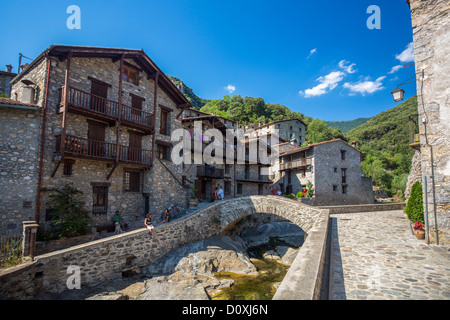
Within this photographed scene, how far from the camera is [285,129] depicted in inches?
2101

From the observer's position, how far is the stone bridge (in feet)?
16.1

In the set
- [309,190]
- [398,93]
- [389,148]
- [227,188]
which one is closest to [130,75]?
[227,188]

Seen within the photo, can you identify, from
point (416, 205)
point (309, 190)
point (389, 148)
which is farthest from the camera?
point (389, 148)

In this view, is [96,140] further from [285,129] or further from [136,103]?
[285,129]

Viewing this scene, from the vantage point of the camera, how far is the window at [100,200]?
13680mm

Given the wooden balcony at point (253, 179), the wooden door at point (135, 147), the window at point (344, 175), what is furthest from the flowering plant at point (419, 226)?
the window at point (344, 175)

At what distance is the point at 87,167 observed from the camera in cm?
1345

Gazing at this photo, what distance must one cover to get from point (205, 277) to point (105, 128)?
10.8m

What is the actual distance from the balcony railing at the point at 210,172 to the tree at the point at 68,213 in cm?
1113

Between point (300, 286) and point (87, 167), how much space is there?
13351 millimetres

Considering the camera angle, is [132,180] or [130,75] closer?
[132,180]

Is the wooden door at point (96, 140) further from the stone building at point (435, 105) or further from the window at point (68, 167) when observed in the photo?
the stone building at point (435, 105)

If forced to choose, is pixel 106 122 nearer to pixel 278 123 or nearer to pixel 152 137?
pixel 152 137
